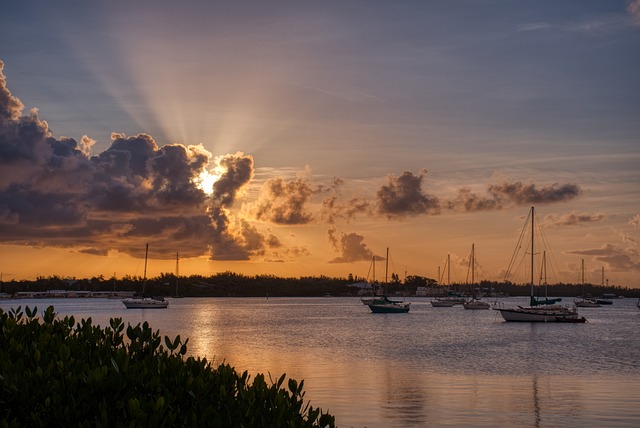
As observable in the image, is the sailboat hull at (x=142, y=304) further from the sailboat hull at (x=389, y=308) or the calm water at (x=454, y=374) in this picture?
the calm water at (x=454, y=374)

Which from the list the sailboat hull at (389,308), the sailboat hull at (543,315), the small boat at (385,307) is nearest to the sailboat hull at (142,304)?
the small boat at (385,307)

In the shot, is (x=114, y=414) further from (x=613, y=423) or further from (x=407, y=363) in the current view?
(x=407, y=363)

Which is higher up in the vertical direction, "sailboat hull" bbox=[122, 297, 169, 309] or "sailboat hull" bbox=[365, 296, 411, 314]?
"sailboat hull" bbox=[365, 296, 411, 314]

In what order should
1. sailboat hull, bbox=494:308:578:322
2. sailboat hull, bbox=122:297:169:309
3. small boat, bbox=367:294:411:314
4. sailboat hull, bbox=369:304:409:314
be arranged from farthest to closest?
sailboat hull, bbox=122:297:169:309 < small boat, bbox=367:294:411:314 < sailboat hull, bbox=369:304:409:314 < sailboat hull, bbox=494:308:578:322

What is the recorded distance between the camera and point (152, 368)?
1103cm

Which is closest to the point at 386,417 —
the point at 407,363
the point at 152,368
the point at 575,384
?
the point at 575,384

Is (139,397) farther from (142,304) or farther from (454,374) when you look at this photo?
(142,304)

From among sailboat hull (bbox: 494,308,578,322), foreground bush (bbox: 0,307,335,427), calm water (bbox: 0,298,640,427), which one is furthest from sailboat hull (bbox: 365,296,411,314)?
foreground bush (bbox: 0,307,335,427)

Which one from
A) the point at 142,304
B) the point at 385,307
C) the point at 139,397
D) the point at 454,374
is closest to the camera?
the point at 139,397

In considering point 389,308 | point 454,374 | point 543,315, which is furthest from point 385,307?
point 454,374

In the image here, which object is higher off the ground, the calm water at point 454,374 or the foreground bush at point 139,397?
the foreground bush at point 139,397

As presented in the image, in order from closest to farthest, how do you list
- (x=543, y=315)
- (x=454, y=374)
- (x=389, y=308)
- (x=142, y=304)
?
1. (x=454, y=374)
2. (x=543, y=315)
3. (x=389, y=308)
4. (x=142, y=304)

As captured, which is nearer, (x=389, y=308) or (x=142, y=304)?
(x=389, y=308)

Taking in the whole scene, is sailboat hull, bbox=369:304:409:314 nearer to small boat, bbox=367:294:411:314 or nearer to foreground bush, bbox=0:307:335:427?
small boat, bbox=367:294:411:314
